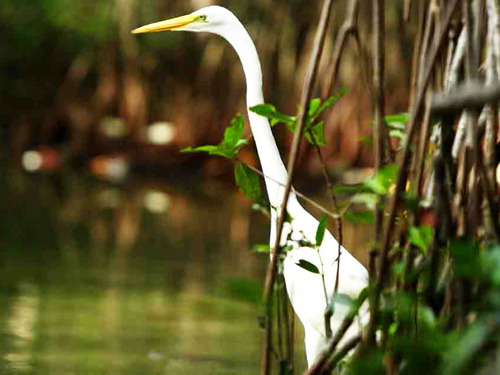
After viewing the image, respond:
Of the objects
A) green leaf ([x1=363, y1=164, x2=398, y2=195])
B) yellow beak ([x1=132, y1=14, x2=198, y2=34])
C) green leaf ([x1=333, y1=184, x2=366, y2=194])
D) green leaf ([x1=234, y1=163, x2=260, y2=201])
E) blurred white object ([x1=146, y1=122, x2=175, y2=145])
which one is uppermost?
blurred white object ([x1=146, y1=122, x2=175, y2=145])

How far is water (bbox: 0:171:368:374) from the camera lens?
433cm

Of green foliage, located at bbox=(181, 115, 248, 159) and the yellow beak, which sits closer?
green foliage, located at bbox=(181, 115, 248, 159)

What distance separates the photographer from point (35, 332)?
4.75 m

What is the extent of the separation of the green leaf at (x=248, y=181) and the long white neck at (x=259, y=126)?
0.74 m

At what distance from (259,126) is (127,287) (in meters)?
2.90

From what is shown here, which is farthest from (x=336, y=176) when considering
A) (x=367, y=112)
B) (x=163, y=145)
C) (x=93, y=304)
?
(x=93, y=304)

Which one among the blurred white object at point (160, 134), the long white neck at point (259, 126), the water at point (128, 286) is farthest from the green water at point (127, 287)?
the blurred white object at point (160, 134)

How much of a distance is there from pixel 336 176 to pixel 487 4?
1301cm

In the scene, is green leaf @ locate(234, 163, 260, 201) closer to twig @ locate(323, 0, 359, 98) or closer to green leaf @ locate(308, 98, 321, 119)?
green leaf @ locate(308, 98, 321, 119)

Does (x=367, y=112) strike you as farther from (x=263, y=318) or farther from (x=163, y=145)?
(x=263, y=318)

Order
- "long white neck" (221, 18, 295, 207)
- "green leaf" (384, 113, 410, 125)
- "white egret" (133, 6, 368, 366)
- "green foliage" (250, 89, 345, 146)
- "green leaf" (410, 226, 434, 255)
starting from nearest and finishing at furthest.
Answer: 1. "green leaf" (410, 226, 434, 255)
2. "green foliage" (250, 89, 345, 146)
3. "green leaf" (384, 113, 410, 125)
4. "white egret" (133, 6, 368, 366)
5. "long white neck" (221, 18, 295, 207)

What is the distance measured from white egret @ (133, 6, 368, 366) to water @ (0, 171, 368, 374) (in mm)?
907

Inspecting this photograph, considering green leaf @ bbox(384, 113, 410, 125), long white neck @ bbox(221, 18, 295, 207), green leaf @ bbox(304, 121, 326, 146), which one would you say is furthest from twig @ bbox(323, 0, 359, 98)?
long white neck @ bbox(221, 18, 295, 207)

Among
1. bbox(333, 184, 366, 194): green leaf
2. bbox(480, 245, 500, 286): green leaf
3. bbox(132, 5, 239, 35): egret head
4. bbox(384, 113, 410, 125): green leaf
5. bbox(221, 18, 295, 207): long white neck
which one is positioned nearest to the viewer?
bbox(480, 245, 500, 286): green leaf
